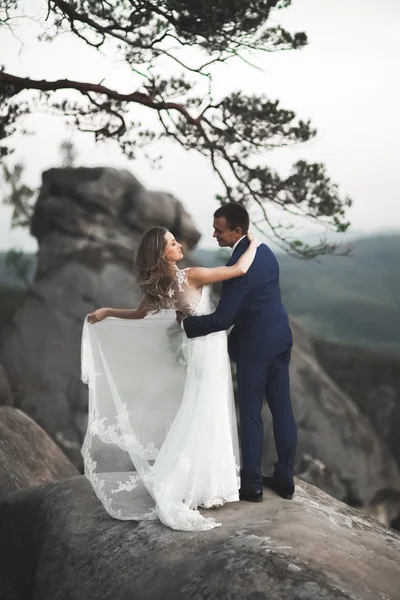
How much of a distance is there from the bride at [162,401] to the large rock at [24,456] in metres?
1.71

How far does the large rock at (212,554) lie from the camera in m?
3.11

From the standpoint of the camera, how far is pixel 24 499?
502cm

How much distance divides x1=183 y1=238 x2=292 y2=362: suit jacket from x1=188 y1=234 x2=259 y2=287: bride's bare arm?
51 millimetres

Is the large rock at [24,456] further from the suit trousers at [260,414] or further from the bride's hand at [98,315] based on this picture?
the suit trousers at [260,414]

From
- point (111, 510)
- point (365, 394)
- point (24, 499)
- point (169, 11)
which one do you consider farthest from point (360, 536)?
point (365, 394)

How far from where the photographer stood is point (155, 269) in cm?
409

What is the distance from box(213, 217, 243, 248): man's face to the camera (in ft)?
13.9

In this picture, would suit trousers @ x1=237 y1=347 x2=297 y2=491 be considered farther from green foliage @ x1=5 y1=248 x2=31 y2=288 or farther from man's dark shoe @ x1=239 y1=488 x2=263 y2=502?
green foliage @ x1=5 y1=248 x2=31 y2=288

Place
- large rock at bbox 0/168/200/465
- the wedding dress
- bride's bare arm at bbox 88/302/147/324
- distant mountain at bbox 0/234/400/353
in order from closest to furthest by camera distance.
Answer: the wedding dress < bride's bare arm at bbox 88/302/147/324 < large rock at bbox 0/168/200/465 < distant mountain at bbox 0/234/400/353

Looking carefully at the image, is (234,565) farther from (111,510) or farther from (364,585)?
(111,510)

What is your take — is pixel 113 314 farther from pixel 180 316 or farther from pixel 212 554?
pixel 212 554

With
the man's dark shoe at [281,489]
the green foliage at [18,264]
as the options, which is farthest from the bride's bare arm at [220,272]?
the green foliage at [18,264]

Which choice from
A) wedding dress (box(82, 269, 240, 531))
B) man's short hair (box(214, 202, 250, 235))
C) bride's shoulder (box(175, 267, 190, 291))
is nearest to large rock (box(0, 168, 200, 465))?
wedding dress (box(82, 269, 240, 531))

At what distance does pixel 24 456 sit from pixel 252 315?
10.2ft
